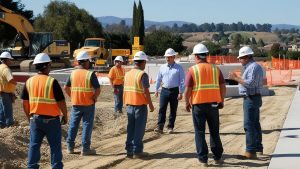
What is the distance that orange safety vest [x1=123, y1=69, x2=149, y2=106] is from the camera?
9.98m

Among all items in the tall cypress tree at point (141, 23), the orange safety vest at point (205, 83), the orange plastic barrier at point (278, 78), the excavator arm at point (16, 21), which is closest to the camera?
the orange safety vest at point (205, 83)

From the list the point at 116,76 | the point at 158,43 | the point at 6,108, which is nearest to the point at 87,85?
the point at 6,108

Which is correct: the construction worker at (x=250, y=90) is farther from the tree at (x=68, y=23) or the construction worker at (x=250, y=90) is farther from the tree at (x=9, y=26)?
the tree at (x=68, y=23)

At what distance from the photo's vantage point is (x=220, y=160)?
9.37m

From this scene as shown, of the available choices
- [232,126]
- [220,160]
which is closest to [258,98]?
[220,160]

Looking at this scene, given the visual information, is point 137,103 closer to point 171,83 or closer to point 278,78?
point 171,83

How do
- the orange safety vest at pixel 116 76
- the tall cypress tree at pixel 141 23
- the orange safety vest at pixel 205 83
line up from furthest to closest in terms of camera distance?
the tall cypress tree at pixel 141 23
the orange safety vest at pixel 116 76
the orange safety vest at pixel 205 83

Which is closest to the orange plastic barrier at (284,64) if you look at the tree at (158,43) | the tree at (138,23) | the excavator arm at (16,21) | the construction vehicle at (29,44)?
the construction vehicle at (29,44)

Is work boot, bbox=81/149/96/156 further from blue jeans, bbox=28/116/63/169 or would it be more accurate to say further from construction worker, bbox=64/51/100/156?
blue jeans, bbox=28/116/63/169

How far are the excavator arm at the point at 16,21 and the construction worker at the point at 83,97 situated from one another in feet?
87.4

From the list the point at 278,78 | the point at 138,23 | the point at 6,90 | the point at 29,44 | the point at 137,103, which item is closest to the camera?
the point at 137,103

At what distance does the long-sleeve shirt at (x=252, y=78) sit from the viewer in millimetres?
9453

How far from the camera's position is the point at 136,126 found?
996 cm

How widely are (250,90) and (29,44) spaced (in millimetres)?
30893
